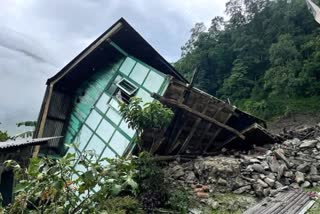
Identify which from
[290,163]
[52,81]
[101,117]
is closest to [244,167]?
[290,163]

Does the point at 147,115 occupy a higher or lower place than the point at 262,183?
higher

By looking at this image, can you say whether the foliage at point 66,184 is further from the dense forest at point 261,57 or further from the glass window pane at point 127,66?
the dense forest at point 261,57

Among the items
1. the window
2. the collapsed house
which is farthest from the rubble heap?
the window

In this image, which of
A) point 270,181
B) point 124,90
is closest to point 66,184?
point 270,181

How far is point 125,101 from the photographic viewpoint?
9570mm

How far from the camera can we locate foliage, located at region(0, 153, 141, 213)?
2.35 meters

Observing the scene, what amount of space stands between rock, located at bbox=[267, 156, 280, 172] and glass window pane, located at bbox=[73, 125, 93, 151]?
4.96 m

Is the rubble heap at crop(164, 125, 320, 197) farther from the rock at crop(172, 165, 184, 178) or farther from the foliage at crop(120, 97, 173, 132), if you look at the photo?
the foliage at crop(120, 97, 173, 132)

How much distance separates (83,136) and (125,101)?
66.4 inches

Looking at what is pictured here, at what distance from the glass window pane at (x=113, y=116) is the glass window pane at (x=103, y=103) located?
25cm

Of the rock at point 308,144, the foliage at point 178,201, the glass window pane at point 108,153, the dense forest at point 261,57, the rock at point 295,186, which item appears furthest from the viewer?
the dense forest at point 261,57

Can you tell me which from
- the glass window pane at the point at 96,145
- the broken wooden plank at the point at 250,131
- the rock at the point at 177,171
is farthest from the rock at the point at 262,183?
the glass window pane at the point at 96,145

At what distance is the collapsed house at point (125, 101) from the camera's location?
889 centimetres

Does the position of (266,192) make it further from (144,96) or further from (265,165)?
(144,96)
